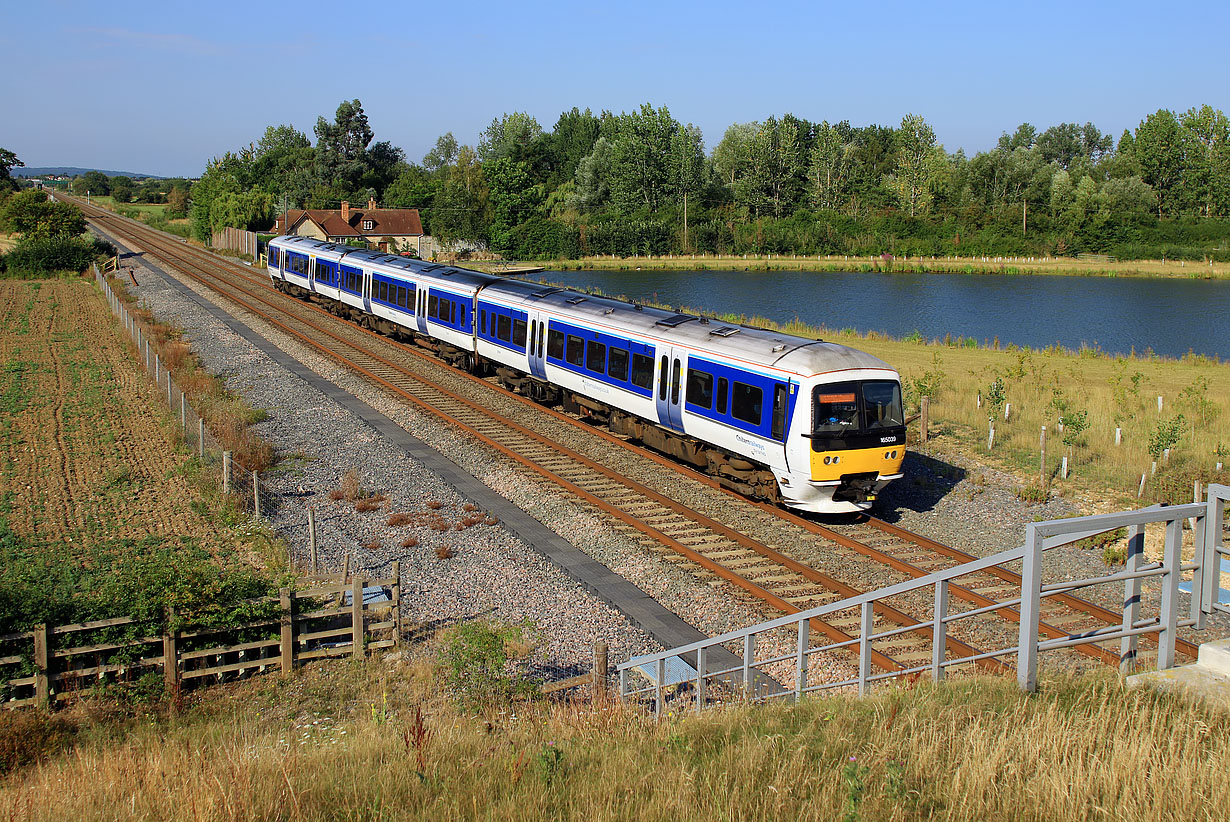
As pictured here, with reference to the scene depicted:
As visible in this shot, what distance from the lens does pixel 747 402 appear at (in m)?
15.9

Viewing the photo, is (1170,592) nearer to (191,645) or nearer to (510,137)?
(191,645)

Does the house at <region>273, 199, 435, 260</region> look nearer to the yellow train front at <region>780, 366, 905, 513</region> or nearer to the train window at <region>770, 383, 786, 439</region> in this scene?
the train window at <region>770, 383, 786, 439</region>

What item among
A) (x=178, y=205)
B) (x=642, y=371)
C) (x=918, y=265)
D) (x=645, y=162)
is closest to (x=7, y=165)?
(x=178, y=205)

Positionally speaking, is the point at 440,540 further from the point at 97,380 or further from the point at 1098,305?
the point at 1098,305

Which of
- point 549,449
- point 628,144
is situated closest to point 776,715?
point 549,449

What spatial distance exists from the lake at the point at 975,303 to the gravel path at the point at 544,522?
97.9ft

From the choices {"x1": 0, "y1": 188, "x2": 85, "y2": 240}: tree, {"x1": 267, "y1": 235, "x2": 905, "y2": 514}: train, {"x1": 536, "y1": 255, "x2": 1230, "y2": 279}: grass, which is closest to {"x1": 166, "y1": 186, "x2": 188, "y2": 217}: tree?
{"x1": 536, "y1": 255, "x2": 1230, "y2": 279}: grass

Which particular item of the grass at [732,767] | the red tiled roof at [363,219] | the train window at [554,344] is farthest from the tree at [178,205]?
the grass at [732,767]

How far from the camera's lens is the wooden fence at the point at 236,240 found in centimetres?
7183

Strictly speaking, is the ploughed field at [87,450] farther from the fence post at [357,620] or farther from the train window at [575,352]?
the train window at [575,352]

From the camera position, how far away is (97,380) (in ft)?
95.1

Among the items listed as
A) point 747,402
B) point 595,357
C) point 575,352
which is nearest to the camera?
point 747,402

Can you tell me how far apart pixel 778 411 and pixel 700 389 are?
216cm

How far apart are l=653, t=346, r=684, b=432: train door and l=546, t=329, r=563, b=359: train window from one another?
436cm
